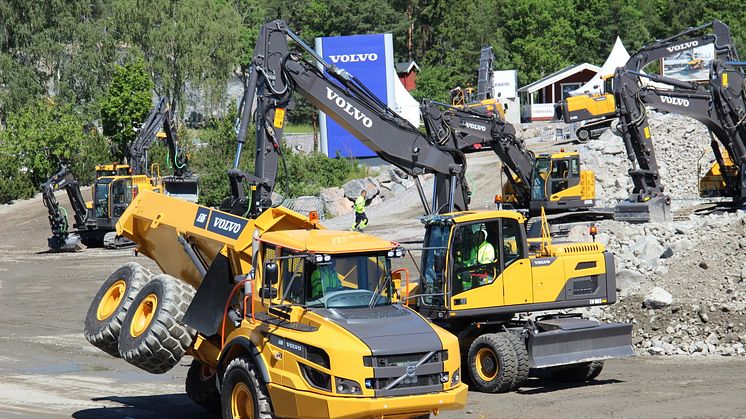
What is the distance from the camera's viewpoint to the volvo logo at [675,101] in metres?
33.4

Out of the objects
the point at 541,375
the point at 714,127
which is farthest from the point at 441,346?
the point at 714,127

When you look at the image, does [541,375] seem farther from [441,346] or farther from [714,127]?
[714,127]

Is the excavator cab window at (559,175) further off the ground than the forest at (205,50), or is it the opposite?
the forest at (205,50)

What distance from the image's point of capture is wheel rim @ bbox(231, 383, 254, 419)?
11.6 meters

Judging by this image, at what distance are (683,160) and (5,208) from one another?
1274 inches

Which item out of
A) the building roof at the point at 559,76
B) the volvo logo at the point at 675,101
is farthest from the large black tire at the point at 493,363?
the building roof at the point at 559,76

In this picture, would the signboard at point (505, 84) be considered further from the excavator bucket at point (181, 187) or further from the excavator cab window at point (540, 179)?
the excavator cab window at point (540, 179)

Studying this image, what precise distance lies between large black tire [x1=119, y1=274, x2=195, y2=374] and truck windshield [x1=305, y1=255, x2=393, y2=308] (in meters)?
2.14

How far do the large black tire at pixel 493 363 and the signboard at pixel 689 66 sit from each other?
55.7 metres

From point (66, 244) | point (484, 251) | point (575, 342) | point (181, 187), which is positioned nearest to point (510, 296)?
point (484, 251)

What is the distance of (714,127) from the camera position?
1355 inches

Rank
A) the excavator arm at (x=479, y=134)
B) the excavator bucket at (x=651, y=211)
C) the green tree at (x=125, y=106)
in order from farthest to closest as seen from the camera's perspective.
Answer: the green tree at (x=125, y=106) → the excavator bucket at (x=651, y=211) → the excavator arm at (x=479, y=134)

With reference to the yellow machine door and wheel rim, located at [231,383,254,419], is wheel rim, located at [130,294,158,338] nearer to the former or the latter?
wheel rim, located at [231,383,254,419]

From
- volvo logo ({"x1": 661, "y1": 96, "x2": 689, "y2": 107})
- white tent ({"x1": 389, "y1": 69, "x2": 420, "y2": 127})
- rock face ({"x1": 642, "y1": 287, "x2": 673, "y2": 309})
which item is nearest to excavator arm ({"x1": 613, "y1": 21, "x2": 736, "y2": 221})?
volvo logo ({"x1": 661, "y1": 96, "x2": 689, "y2": 107})
